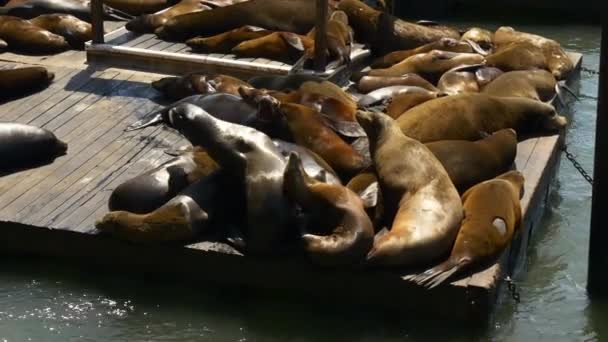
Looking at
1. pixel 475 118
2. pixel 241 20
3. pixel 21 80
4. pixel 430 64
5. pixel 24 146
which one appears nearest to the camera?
pixel 24 146

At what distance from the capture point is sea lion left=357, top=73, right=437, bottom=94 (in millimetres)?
8555

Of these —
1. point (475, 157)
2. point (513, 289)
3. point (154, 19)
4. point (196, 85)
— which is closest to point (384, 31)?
point (154, 19)

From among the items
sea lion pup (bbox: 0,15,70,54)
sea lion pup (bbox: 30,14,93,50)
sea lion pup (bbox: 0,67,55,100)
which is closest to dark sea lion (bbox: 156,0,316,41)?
sea lion pup (bbox: 30,14,93,50)

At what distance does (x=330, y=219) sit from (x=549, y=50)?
4.65 metres

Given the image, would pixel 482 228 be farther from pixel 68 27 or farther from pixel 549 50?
pixel 68 27

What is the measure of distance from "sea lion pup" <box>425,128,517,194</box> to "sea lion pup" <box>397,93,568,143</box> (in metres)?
0.24

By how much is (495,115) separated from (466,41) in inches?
94.2

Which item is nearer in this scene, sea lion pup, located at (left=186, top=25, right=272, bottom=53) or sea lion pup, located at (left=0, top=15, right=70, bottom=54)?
sea lion pup, located at (left=186, top=25, right=272, bottom=53)

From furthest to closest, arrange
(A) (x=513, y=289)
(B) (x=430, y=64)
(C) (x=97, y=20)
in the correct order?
(C) (x=97, y=20) < (B) (x=430, y=64) < (A) (x=513, y=289)

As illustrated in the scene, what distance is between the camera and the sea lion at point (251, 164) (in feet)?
19.7

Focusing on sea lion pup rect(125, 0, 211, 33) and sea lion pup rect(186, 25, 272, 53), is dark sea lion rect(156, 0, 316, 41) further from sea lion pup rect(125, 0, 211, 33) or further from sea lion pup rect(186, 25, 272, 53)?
sea lion pup rect(186, 25, 272, 53)

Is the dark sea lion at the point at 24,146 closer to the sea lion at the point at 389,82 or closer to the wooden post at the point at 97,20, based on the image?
the wooden post at the point at 97,20

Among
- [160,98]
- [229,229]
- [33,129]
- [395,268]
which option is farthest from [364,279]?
[160,98]

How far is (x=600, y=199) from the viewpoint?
6227 mm
